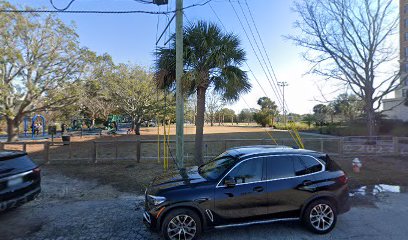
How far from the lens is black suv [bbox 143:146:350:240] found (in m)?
4.11

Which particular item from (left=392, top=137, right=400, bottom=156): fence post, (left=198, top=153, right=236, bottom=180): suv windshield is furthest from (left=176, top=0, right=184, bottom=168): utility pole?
(left=392, top=137, right=400, bottom=156): fence post

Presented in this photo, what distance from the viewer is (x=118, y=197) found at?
6.51m

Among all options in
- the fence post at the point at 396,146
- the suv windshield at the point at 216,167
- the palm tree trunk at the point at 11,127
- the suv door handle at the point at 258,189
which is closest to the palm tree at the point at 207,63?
the suv windshield at the point at 216,167

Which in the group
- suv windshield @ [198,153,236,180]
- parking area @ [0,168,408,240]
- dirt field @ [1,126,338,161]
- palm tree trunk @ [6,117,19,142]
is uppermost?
palm tree trunk @ [6,117,19,142]

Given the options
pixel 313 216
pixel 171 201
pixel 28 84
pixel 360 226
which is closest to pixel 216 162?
pixel 171 201

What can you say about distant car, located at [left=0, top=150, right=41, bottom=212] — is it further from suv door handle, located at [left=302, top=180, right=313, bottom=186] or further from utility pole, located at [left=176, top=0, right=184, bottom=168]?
suv door handle, located at [left=302, top=180, right=313, bottom=186]

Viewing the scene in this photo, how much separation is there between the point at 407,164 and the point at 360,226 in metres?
7.93

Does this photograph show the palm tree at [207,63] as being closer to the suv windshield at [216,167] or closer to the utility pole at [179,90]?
the utility pole at [179,90]

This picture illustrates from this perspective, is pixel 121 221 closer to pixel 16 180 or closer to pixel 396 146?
pixel 16 180

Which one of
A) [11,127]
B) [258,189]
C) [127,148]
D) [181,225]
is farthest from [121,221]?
[11,127]

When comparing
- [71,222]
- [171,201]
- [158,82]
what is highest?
[158,82]

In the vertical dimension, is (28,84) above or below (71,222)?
above

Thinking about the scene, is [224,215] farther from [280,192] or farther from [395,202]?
[395,202]

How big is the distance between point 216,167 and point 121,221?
6.89 feet
